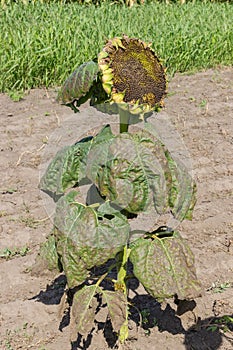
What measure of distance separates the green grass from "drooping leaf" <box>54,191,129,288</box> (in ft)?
11.4

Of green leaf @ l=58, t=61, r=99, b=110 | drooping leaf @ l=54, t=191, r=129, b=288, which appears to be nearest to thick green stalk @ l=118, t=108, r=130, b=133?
green leaf @ l=58, t=61, r=99, b=110

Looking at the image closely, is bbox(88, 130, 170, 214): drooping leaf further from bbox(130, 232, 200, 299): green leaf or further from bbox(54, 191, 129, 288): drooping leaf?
bbox(130, 232, 200, 299): green leaf

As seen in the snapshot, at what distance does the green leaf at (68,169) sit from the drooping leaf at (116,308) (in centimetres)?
39

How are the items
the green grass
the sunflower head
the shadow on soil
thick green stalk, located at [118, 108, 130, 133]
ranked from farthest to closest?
the green grass < the shadow on soil < thick green stalk, located at [118, 108, 130, 133] < the sunflower head

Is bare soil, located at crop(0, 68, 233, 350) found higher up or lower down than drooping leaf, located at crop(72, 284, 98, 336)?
lower down

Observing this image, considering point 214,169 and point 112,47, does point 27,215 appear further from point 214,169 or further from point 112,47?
point 112,47

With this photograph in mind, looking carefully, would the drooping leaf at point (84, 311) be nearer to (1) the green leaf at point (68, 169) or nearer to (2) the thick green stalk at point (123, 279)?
(2) the thick green stalk at point (123, 279)

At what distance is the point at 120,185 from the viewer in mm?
1658

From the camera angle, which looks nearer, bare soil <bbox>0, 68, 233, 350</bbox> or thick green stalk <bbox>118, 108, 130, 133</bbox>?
thick green stalk <bbox>118, 108, 130, 133</bbox>

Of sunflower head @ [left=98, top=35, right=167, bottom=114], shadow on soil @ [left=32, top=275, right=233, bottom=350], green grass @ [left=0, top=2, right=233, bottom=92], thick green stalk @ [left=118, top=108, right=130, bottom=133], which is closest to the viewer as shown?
sunflower head @ [left=98, top=35, right=167, bottom=114]

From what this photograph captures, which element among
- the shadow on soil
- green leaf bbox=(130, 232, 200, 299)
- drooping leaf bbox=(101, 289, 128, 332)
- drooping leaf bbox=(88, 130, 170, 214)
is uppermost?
drooping leaf bbox=(88, 130, 170, 214)

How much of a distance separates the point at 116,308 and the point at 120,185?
0.46 m

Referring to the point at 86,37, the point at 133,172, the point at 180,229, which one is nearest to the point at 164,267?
the point at 133,172

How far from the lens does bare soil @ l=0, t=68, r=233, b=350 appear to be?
2369 mm
